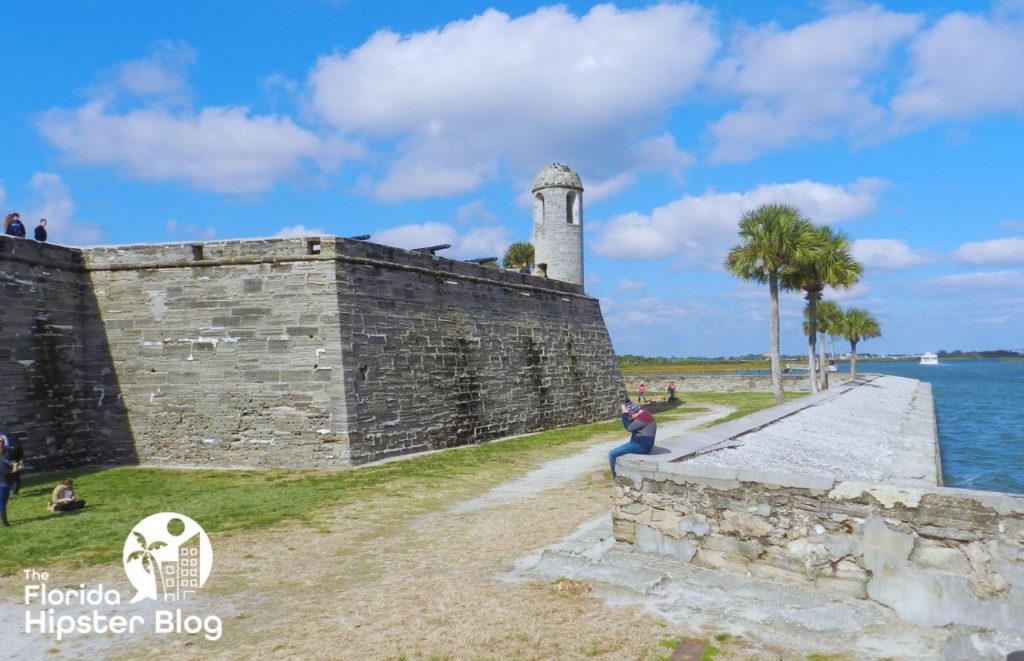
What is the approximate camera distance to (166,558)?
7.89 meters

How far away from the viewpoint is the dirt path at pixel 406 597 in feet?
17.1

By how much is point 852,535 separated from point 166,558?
7466 mm

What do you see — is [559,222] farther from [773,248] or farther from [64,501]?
[64,501]

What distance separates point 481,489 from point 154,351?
8.95 m

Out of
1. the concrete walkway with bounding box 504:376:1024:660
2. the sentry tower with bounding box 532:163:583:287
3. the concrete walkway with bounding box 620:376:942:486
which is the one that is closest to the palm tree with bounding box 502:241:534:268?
the sentry tower with bounding box 532:163:583:287

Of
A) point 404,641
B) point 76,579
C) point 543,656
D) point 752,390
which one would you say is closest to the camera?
point 543,656

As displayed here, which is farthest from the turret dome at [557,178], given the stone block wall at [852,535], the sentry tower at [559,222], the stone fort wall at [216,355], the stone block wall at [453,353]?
the stone block wall at [852,535]

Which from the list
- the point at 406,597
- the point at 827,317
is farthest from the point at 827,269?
the point at 406,597

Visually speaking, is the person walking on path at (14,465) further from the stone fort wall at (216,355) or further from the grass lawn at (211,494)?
the stone fort wall at (216,355)

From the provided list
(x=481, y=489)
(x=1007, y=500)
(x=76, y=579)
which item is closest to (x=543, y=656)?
(x=1007, y=500)

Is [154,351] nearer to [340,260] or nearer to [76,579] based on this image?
[340,260]

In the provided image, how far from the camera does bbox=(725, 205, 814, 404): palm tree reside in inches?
895

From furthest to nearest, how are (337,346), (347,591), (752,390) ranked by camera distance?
(752,390) → (337,346) → (347,591)

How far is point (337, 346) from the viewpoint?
14.6m
